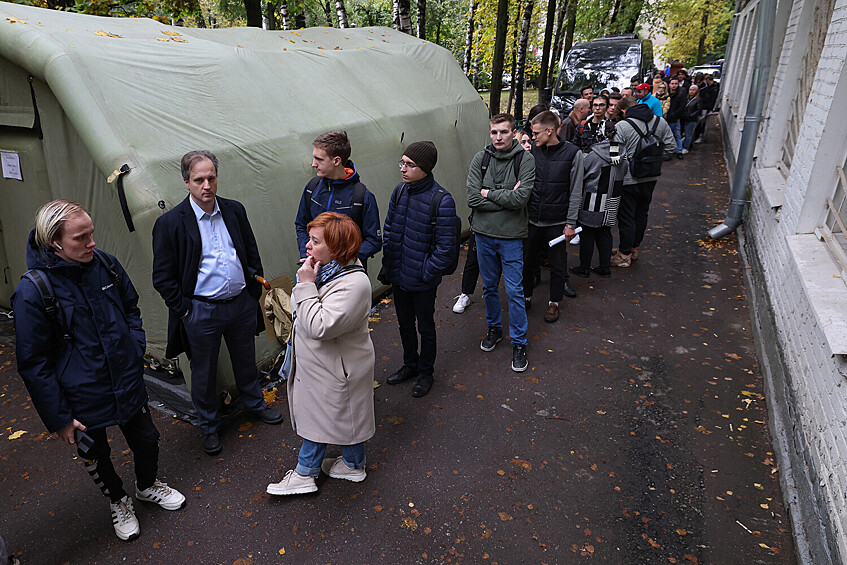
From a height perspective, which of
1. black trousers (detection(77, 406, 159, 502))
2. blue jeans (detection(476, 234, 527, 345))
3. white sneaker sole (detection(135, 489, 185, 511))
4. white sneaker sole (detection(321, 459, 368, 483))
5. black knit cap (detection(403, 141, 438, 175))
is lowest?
white sneaker sole (detection(135, 489, 185, 511))

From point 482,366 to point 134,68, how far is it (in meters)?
3.87

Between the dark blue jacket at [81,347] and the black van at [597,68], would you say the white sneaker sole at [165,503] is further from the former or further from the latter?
the black van at [597,68]

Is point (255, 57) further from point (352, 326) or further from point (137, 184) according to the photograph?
point (352, 326)

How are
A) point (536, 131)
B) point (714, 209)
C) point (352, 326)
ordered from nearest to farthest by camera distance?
point (352, 326) → point (536, 131) → point (714, 209)

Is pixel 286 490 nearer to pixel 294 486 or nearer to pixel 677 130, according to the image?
pixel 294 486

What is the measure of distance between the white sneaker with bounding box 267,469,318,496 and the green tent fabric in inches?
50.8

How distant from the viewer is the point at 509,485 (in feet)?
11.7

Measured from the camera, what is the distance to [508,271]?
4.92 metres

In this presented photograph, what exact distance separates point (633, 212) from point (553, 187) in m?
2.02

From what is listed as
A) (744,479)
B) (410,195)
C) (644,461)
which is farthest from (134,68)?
(744,479)

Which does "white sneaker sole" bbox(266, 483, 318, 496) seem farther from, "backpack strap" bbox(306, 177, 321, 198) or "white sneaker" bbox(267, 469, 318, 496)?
"backpack strap" bbox(306, 177, 321, 198)

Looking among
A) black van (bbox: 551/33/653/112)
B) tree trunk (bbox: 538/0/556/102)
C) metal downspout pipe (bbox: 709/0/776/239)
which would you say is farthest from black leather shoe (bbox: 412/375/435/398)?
tree trunk (bbox: 538/0/556/102)

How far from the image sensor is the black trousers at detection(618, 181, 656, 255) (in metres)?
6.78

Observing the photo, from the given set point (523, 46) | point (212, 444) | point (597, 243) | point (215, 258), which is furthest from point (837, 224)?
point (523, 46)
